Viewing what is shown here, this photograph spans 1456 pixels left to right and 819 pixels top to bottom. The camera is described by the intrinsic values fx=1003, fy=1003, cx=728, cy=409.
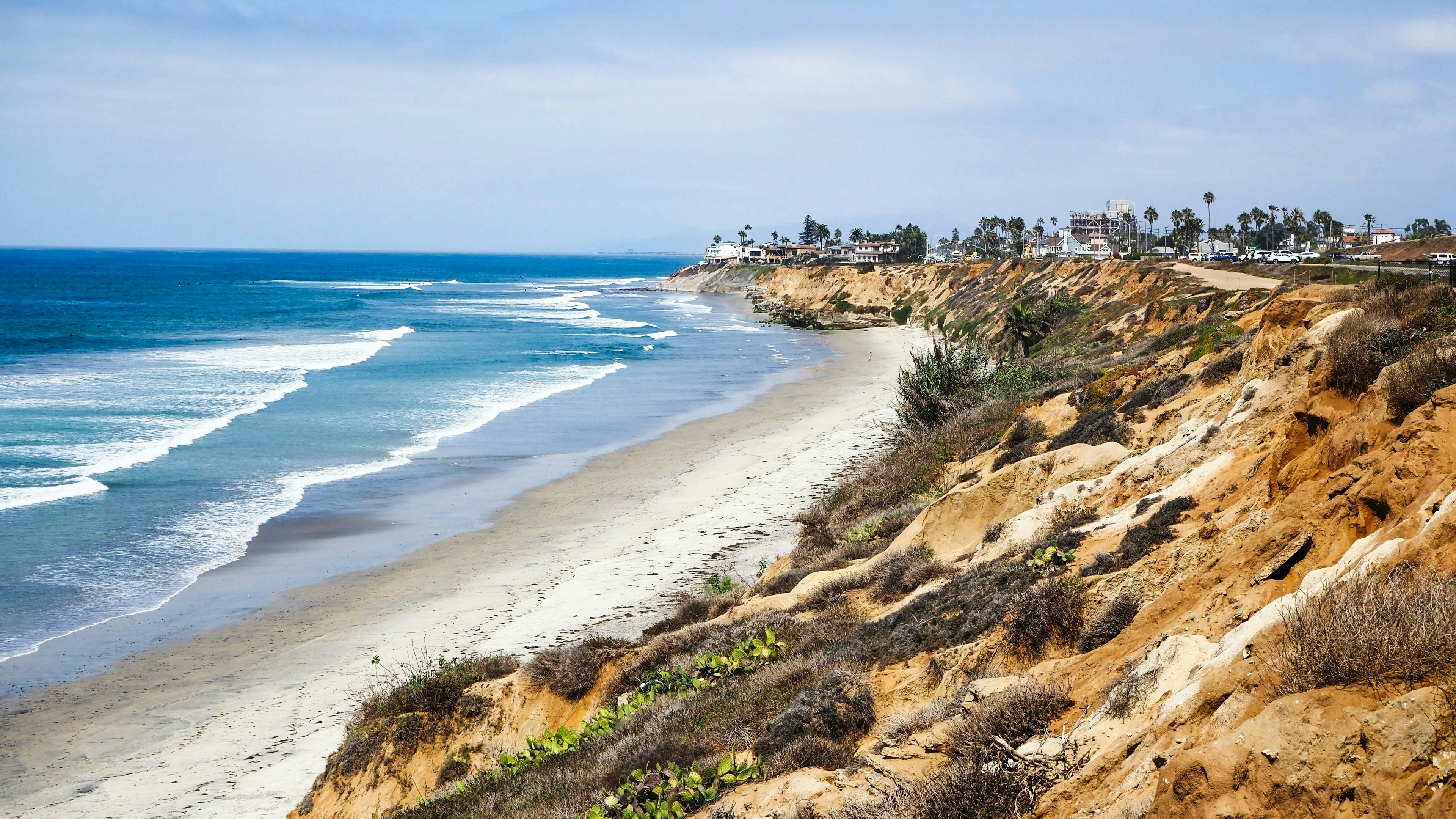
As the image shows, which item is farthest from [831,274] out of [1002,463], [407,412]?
[1002,463]

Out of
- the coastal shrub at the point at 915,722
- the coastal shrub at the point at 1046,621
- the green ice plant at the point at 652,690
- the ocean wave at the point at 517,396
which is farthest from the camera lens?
the ocean wave at the point at 517,396

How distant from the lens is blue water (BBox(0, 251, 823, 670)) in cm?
2047

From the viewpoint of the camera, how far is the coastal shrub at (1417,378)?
731 cm

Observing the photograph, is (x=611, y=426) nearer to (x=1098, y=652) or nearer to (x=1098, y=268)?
(x=1098, y=652)

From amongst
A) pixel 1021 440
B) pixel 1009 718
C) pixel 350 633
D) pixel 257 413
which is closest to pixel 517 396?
pixel 257 413

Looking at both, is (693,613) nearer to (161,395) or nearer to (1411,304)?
(1411,304)

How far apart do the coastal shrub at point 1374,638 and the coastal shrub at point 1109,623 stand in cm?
296

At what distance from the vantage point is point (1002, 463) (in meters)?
16.2

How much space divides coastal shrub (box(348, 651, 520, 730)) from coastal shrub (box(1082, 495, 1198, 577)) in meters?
7.39

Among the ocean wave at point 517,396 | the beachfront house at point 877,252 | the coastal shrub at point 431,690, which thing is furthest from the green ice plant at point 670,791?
the beachfront house at point 877,252

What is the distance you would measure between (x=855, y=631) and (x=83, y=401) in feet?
127

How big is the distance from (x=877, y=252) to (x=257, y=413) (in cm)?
14392

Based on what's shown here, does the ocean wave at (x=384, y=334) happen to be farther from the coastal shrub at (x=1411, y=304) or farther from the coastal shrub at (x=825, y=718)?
the coastal shrub at (x=825, y=718)

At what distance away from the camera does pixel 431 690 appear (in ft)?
39.2
